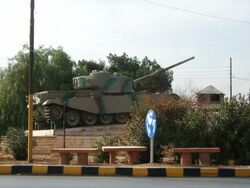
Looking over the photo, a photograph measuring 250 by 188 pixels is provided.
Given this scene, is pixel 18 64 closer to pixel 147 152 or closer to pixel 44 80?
pixel 44 80

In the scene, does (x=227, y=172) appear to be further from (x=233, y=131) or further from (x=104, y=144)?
(x=104, y=144)

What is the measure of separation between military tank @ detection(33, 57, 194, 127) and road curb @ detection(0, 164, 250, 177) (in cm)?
1936

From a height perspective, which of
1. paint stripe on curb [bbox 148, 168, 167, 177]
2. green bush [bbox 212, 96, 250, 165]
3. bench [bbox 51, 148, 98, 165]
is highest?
green bush [bbox 212, 96, 250, 165]

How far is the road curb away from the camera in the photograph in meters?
13.7

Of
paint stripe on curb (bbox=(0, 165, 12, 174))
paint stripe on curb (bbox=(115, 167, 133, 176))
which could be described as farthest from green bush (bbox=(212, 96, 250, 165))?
paint stripe on curb (bbox=(0, 165, 12, 174))

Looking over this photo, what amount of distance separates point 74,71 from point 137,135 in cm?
3614

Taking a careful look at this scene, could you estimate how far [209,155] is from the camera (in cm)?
1642

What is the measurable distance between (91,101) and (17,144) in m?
14.7

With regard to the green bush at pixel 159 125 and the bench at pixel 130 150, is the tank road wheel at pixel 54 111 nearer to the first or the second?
the green bush at pixel 159 125

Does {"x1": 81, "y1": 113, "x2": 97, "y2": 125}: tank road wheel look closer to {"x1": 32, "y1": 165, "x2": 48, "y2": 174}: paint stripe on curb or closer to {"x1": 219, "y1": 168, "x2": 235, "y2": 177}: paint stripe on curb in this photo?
{"x1": 32, "y1": 165, "x2": 48, "y2": 174}: paint stripe on curb

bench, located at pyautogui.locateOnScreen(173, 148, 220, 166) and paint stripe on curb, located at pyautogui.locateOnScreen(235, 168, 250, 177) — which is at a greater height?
bench, located at pyautogui.locateOnScreen(173, 148, 220, 166)

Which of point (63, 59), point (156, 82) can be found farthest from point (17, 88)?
point (156, 82)

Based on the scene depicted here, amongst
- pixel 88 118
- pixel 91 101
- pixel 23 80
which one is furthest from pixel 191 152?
pixel 23 80

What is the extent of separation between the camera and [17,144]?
20375mm
